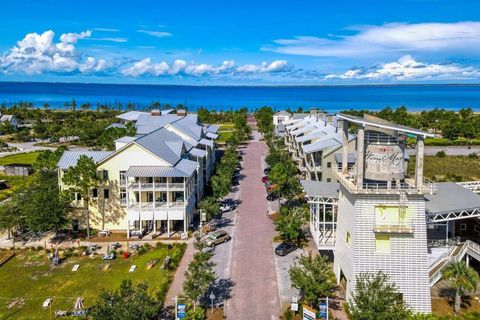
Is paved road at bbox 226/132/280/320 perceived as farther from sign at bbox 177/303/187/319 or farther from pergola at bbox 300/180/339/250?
pergola at bbox 300/180/339/250

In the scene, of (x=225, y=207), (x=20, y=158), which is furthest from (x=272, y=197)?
(x=20, y=158)

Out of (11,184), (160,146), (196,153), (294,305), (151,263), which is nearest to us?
(294,305)

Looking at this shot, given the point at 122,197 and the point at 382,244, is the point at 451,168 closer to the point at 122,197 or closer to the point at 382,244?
the point at 382,244

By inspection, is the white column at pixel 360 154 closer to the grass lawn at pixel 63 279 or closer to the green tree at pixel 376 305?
the green tree at pixel 376 305

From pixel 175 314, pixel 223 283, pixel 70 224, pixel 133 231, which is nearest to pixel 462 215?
pixel 223 283

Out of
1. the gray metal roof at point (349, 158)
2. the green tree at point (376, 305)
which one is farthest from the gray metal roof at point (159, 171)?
the green tree at point (376, 305)

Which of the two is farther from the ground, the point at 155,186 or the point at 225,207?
the point at 155,186
